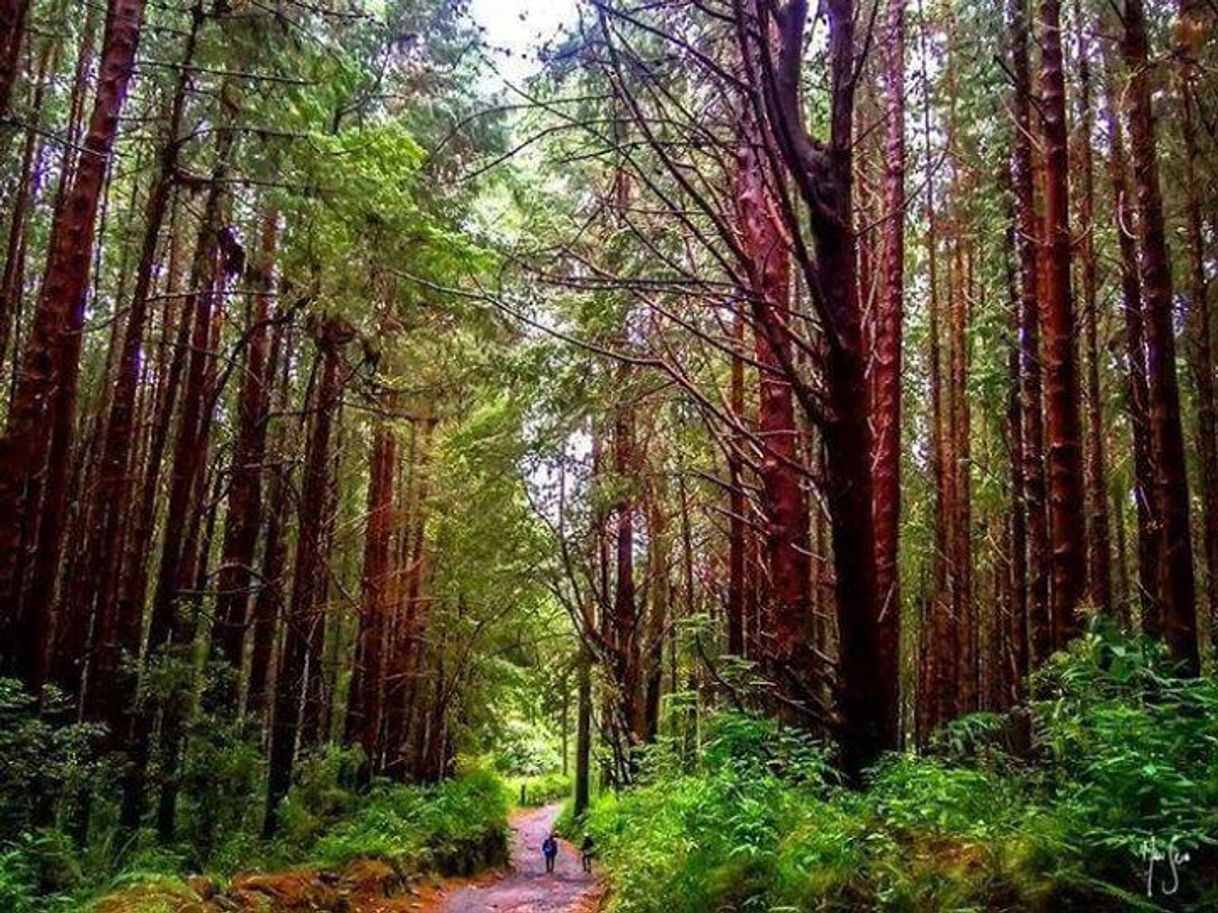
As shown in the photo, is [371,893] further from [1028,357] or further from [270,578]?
[1028,357]

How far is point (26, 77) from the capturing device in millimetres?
13523

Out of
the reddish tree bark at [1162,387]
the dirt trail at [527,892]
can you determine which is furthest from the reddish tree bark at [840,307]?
the dirt trail at [527,892]

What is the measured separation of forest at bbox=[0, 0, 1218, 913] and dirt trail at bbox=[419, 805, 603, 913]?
20 cm

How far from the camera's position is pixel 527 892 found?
17344mm

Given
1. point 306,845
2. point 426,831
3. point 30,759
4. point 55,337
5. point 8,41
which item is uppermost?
point 8,41

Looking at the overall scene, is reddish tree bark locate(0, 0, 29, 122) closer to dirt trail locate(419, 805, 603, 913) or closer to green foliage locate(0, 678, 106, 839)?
green foliage locate(0, 678, 106, 839)

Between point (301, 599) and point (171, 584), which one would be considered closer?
point (171, 584)

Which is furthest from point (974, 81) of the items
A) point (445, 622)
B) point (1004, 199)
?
point (445, 622)

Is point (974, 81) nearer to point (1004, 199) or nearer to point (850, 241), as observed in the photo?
point (1004, 199)

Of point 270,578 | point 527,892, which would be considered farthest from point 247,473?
point 527,892

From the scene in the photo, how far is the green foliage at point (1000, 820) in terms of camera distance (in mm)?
3658
